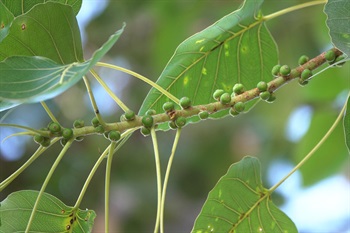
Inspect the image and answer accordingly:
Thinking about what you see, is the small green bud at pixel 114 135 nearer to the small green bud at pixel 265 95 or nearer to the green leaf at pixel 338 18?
the small green bud at pixel 265 95

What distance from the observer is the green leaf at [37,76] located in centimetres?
71

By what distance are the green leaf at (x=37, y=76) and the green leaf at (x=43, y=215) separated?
301 millimetres

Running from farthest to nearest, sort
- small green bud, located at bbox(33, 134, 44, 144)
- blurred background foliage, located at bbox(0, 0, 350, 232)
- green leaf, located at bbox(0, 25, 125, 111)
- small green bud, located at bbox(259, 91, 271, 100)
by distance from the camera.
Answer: blurred background foliage, located at bbox(0, 0, 350, 232) < small green bud, located at bbox(259, 91, 271, 100) < small green bud, located at bbox(33, 134, 44, 144) < green leaf, located at bbox(0, 25, 125, 111)

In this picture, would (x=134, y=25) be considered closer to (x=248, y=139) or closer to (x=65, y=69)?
(x=248, y=139)

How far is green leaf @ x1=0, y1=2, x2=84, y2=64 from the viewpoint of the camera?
2.98ft

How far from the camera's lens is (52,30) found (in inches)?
36.0

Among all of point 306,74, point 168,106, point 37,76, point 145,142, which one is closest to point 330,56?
point 306,74

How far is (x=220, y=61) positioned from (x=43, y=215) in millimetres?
464

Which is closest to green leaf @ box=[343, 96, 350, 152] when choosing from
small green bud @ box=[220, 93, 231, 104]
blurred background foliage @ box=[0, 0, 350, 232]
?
small green bud @ box=[220, 93, 231, 104]

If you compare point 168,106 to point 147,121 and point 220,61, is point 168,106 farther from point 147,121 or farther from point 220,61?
point 220,61

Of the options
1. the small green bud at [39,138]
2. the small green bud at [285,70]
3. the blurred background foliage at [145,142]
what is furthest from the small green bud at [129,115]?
the blurred background foliage at [145,142]

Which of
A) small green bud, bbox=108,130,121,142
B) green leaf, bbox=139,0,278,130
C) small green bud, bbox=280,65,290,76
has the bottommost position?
small green bud, bbox=108,130,121,142

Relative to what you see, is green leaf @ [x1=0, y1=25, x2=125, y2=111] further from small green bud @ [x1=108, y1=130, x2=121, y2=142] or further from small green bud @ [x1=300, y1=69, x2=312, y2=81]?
small green bud @ [x1=300, y1=69, x2=312, y2=81]

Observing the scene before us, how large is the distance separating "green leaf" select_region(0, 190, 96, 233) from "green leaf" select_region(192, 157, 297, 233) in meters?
0.21
